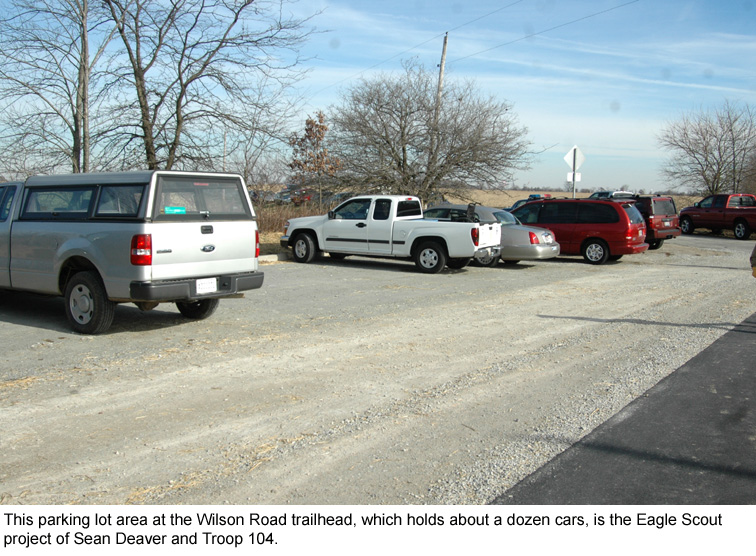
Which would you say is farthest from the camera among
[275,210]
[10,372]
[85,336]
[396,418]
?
[275,210]

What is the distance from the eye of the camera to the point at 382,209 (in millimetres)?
16031

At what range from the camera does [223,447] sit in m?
4.62

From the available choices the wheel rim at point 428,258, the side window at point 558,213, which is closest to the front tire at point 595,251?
the side window at point 558,213

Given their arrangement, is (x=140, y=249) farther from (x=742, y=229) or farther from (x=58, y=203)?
(x=742, y=229)

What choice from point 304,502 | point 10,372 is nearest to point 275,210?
point 10,372

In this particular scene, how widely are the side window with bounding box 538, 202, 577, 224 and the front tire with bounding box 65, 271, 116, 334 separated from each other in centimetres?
1355

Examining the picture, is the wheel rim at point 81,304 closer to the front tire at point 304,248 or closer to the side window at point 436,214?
the front tire at point 304,248

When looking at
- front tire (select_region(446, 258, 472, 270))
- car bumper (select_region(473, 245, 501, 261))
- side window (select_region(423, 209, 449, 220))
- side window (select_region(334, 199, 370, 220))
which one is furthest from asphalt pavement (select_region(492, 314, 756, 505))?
side window (select_region(423, 209, 449, 220))

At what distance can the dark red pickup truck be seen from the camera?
28.2m

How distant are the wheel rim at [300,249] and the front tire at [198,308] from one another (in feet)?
25.5

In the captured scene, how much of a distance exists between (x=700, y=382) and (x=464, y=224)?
880cm

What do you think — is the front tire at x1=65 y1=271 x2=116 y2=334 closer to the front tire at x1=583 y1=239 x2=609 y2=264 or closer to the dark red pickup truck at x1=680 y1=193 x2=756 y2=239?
the front tire at x1=583 y1=239 x2=609 y2=264

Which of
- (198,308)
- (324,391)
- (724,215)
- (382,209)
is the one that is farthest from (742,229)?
(324,391)
